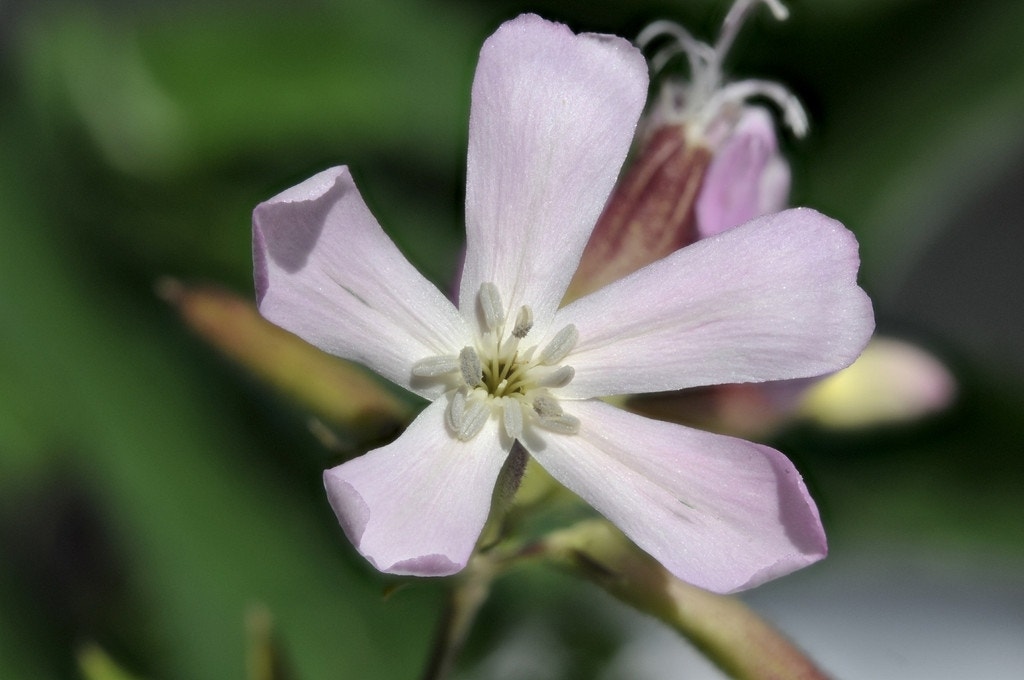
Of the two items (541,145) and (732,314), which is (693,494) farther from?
(541,145)

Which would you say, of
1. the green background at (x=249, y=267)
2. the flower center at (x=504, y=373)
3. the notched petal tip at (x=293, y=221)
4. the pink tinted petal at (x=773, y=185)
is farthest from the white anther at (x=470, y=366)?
the green background at (x=249, y=267)

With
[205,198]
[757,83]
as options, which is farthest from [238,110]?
[757,83]

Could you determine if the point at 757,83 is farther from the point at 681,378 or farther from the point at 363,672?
the point at 363,672

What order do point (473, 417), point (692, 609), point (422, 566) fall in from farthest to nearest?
point (692, 609) → point (473, 417) → point (422, 566)

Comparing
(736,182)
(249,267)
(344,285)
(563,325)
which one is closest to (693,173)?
(736,182)

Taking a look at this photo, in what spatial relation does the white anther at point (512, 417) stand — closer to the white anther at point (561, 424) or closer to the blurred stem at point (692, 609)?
the white anther at point (561, 424)

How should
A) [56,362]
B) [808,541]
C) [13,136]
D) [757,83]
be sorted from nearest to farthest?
[808,541], [757,83], [56,362], [13,136]

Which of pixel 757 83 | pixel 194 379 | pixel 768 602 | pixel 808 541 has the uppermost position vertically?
pixel 757 83
